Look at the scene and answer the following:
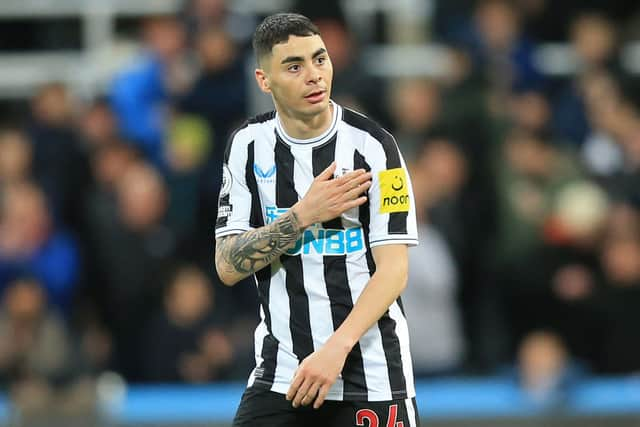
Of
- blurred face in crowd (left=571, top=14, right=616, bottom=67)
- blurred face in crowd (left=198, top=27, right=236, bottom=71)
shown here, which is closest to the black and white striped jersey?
blurred face in crowd (left=198, top=27, right=236, bottom=71)

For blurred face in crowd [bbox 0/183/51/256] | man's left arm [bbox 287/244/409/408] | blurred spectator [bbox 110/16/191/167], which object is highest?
blurred spectator [bbox 110/16/191/167]

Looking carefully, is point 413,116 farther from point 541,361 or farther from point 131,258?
point 131,258

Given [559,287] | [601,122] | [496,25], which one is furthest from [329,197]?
[496,25]

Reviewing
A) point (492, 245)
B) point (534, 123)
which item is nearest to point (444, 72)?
point (534, 123)

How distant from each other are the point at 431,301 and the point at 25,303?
115 inches

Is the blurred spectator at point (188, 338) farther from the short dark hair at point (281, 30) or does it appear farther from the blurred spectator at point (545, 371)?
the short dark hair at point (281, 30)

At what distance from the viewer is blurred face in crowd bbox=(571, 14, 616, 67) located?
10.8m

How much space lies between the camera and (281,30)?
470cm

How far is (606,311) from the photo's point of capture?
895 cm

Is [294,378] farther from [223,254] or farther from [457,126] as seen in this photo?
[457,126]

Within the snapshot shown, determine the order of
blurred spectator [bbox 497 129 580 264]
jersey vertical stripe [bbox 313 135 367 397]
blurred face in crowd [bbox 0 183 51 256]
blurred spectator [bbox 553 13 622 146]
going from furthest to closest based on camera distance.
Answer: blurred spectator [bbox 553 13 622 146], blurred spectator [bbox 497 129 580 264], blurred face in crowd [bbox 0 183 51 256], jersey vertical stripe [bbox 313 135 367 397]

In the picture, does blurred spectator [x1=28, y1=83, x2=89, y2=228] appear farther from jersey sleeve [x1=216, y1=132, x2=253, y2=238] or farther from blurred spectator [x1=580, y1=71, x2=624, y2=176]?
jersey sleeve [x1=216, y1=132, x2=253, y2=238]

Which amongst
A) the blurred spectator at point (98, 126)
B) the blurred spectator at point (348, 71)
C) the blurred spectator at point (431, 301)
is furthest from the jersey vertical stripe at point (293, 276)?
the blurred spectator at point (98, 126)

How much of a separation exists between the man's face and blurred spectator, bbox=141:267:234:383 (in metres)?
4.38
